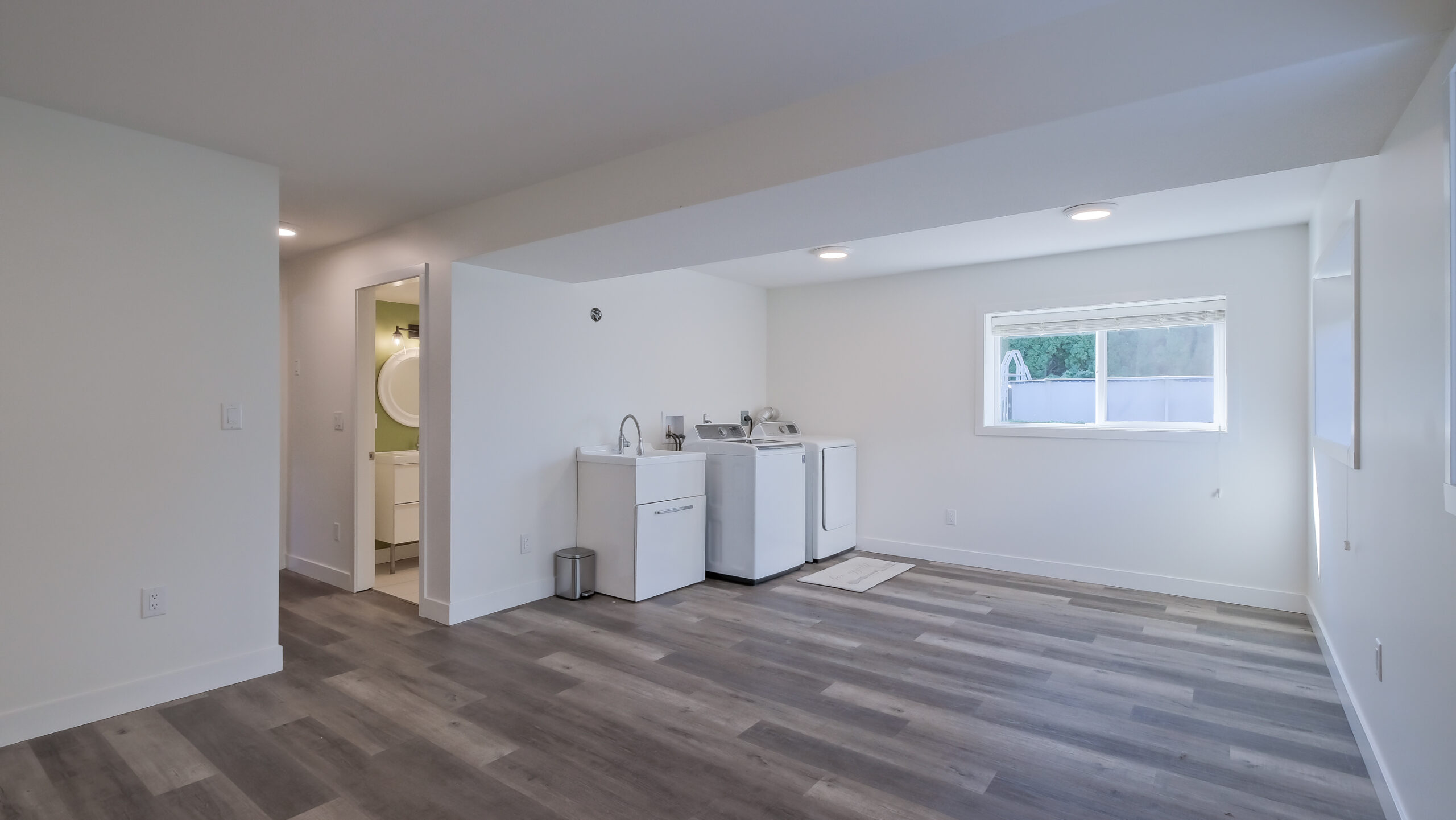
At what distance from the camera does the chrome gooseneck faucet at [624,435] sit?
4.64 metres

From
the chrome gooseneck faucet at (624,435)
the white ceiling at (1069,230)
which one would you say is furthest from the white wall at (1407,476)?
the chrome gooseneck faucet at (624,435)

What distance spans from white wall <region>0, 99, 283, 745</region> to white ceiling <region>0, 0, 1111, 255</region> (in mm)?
242

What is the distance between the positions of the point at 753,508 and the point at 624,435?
1.04 m

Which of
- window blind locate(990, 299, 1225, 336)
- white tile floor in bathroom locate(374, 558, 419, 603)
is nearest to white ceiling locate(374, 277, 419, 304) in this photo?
white tile floor in bathroom locate(374, 558, 419, 603)

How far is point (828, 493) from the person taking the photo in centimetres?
532

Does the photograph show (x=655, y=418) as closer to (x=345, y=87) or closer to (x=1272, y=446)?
(x=345, y=87)

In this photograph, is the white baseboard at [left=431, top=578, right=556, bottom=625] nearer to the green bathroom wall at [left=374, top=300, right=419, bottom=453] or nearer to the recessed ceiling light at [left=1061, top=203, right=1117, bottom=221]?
the green bathroom wall at [left=374, top=300, right=419, bottom=453]

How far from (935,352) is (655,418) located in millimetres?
2189

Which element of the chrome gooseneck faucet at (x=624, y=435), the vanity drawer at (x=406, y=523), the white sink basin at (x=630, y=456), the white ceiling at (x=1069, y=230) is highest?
the white ceiling at (x=1069, y=230)

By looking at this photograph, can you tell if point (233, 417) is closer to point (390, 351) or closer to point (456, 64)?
point (456, 64)

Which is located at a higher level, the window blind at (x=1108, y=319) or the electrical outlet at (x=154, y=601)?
the window blind at (x=1108, y=319)

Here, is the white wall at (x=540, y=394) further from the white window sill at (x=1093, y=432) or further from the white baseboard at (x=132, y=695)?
the white window sill at (x=1093, y=432)

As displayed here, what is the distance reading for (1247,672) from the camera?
10.2ft

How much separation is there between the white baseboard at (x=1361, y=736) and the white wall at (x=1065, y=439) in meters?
0.87
